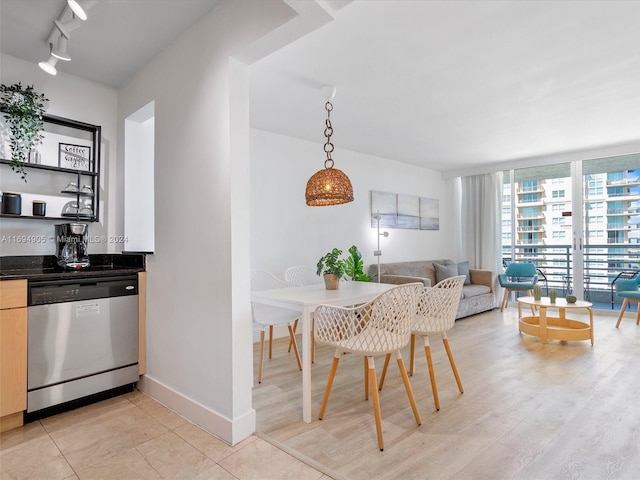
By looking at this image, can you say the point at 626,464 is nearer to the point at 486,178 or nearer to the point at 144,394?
the point at 144,394

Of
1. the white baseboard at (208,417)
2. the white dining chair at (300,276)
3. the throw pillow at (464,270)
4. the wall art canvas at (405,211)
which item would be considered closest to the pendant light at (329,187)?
the white dining chair at (300,276)

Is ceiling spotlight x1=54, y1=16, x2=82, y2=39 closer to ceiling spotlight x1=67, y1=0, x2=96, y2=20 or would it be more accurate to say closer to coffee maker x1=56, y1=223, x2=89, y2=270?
ceiling spotlight x1=67, y1=0, x2=96, y2=20

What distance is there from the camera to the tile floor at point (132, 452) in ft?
5.63

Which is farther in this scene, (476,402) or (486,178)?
→ (486,178)

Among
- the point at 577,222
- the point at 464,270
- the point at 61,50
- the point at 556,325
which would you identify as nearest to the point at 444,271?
the point at 464,270

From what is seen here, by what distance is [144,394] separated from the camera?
8.71ft

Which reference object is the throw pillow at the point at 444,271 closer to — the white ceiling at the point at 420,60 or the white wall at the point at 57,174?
the white ceiling at the point at 420,60

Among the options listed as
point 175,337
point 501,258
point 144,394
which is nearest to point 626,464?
point 175,337

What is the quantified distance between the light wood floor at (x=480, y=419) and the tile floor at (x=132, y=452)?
155 millimetres

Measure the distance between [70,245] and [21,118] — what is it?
0.94 m

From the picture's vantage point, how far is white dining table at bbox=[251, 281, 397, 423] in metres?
2.22

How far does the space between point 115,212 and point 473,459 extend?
307 centimetres

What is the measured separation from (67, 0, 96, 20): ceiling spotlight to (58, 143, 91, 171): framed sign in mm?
A: 1317

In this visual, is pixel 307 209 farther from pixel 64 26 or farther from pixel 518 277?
pixel 518 277
